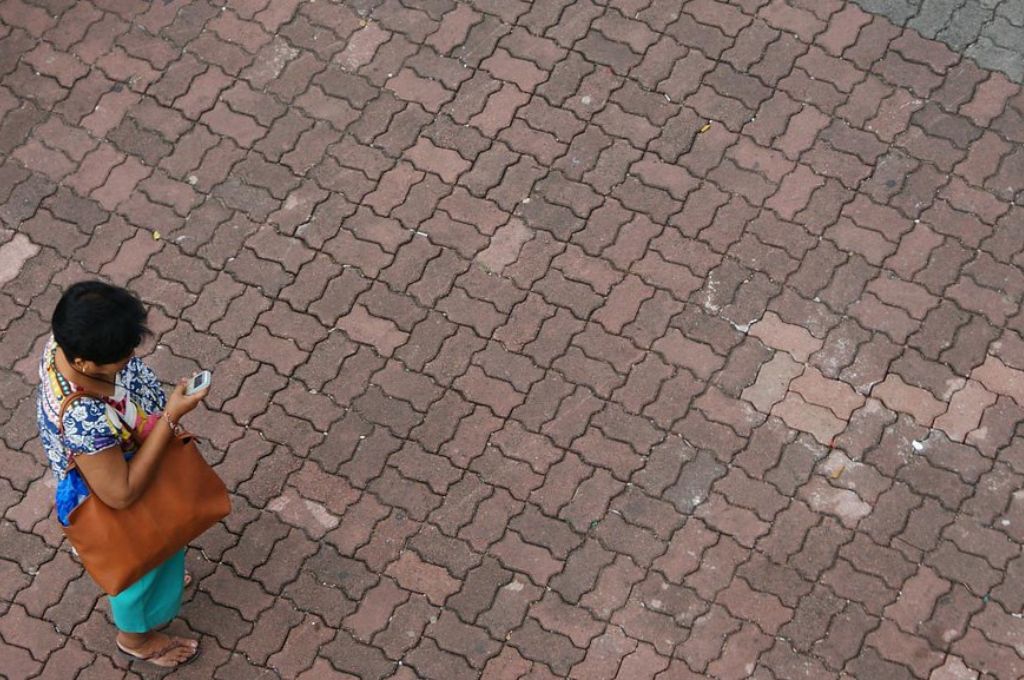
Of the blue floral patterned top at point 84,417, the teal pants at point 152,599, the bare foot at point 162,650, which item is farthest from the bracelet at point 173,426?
the bare foot at point 162,650

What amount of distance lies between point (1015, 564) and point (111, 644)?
4.02 meters

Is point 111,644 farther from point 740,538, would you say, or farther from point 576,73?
→ point 576,73

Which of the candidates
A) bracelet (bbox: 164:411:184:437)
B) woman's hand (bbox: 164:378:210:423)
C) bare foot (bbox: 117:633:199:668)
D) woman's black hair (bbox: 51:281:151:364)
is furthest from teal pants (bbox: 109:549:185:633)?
woman's black hair (bbox: 51:281:151:364)

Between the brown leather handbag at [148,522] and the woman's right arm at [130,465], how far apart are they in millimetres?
81

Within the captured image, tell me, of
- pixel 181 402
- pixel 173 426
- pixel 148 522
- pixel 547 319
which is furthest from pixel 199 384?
pixel 547 319

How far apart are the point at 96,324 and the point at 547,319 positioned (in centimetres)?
270

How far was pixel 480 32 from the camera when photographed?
23.4 feet

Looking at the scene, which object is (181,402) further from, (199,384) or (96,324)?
(96,324)

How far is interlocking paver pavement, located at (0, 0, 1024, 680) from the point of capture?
5438 millimetres

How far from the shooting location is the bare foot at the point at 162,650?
523cm

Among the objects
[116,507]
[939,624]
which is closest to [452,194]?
[116,507]

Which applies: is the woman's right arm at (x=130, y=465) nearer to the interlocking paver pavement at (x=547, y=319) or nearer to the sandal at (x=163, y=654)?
the sandal at (x=163, y=654)

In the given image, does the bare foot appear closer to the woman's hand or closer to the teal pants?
the teal pants

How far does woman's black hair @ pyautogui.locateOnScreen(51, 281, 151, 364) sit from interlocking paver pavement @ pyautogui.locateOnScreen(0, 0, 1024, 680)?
1862mm
